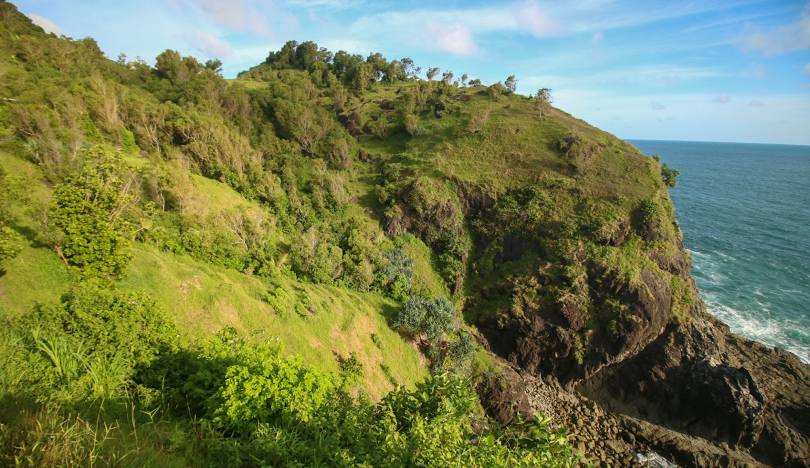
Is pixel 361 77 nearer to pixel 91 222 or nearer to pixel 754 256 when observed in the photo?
pixel 91 222

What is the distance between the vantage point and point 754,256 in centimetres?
5422

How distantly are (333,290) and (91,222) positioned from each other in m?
16.1

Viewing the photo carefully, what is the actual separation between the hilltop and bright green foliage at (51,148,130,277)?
0.08 metres

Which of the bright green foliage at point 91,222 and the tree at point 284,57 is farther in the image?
the tree at point 284,57

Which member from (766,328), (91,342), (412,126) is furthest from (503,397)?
(412,126)

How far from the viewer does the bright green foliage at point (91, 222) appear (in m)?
12.6

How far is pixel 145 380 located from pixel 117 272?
236 inches

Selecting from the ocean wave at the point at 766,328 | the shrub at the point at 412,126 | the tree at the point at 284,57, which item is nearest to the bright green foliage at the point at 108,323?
the shrub at the point at 412,126

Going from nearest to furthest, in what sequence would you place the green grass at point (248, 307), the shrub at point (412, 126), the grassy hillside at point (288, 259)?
the grassy hillside at point (288, 259), the green grass at point (248, 307), the shrub at point (412, 126)

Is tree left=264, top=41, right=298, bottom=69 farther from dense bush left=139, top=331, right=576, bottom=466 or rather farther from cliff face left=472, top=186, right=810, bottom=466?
dense bush left=139, top=331, right=576, bottom=466

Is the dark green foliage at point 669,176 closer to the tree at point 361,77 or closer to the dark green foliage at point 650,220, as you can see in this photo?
the dark green foliage at point 650,220

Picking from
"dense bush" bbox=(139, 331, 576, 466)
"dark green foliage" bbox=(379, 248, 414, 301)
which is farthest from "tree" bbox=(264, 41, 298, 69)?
"dense bush" bbox=(139, 331, 576, 466)

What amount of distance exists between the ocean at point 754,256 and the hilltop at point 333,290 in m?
9.29

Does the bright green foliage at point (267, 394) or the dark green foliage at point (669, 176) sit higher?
the dark green foliage at point (669, 176)
